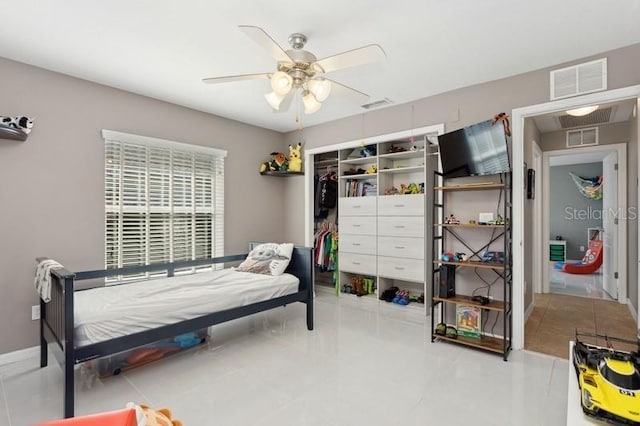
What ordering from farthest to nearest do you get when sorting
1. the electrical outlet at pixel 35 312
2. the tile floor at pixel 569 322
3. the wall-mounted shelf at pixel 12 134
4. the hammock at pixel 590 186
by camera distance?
the hammock at pixel 590 186
the tile floor at pixel 569 322
the electrical outlet at pixel 35 312
the wall-mounted shelf at pixel 12 134

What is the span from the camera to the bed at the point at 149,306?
2029mm

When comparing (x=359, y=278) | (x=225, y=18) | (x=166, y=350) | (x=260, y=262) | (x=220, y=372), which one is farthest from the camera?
(x=359, y=278)

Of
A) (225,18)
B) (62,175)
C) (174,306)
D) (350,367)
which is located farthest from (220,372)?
(225,18)

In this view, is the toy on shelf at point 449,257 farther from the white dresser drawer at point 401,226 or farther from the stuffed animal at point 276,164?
the stuffed animal at point 276,164

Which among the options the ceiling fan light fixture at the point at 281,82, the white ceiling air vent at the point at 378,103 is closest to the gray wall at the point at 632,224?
the white ceiling air vent at the point at 378,103

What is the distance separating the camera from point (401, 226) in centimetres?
409

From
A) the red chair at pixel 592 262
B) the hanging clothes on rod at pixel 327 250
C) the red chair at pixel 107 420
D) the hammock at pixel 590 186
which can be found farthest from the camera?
the hammock at pixel 590 186

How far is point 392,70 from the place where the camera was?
9.87 ft

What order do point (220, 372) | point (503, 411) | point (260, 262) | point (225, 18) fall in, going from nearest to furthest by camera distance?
point (503, 411) < point (225, 18) < point (220, 372) < point (260, 262)

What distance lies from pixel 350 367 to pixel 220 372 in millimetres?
1047

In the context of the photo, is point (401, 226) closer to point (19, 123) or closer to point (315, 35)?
point (315, 35)

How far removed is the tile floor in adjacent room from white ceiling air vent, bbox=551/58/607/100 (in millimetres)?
2323

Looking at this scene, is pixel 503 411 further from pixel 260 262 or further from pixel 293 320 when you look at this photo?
pixel 260 262

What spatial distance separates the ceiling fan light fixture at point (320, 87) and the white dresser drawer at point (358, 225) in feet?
7.87
